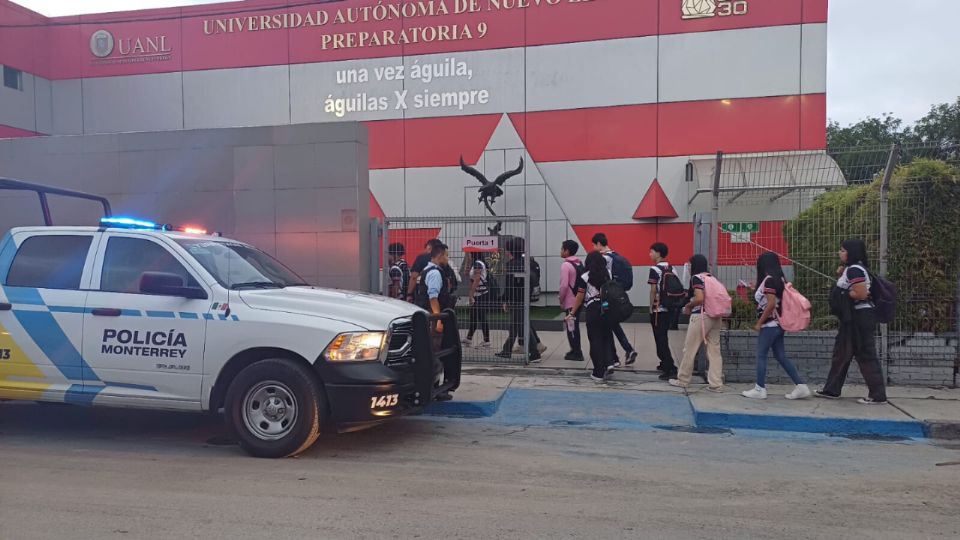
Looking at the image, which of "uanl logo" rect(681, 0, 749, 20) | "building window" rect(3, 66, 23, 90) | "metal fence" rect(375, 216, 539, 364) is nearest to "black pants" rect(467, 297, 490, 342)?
"metal fence" rect(375, 216, 539, 364)

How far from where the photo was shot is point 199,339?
18.2 feet

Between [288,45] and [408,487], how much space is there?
16241 mm

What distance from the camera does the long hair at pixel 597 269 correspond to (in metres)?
8.46

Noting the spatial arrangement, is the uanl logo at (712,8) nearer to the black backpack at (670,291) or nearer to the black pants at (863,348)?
the black backpack at (670,291)

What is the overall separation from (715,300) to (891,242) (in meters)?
2.93

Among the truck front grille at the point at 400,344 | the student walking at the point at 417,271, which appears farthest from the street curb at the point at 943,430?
the student walking at the point at 417,271

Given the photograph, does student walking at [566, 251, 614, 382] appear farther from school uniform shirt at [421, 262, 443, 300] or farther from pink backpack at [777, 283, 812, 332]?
pink backpack at [777, 283, 812, 332]

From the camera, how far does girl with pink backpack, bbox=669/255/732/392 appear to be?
25.6 ft

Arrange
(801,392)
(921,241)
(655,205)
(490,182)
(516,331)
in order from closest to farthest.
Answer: (801,392), (921,241), (516,331), (655,205), (490,182)

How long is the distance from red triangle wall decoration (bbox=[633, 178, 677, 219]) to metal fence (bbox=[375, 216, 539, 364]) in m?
7.48

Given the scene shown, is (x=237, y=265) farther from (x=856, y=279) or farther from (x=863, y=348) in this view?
(x=863, y=348)

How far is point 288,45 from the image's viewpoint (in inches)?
724

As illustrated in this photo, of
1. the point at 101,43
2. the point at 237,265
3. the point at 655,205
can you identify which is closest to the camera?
the point at 237,265

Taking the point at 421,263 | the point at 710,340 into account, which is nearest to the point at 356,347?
the point at 710,340
